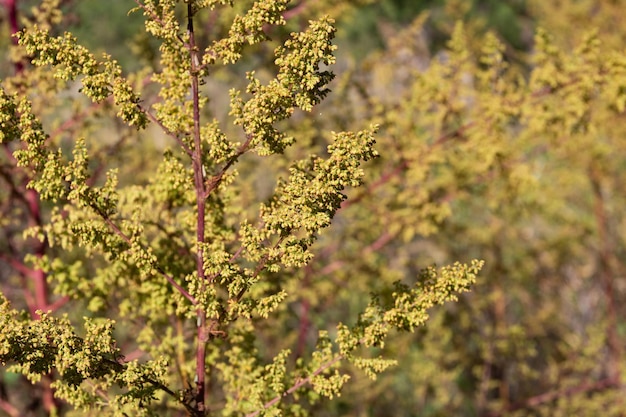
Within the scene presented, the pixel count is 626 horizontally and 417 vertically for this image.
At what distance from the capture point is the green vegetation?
2566mm

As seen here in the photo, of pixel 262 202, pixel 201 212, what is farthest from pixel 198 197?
pixel 262 202

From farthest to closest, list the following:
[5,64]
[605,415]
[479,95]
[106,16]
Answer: [106,16], [605,415], [5,64], [479,95]

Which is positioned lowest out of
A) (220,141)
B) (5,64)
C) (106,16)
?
(220,141)

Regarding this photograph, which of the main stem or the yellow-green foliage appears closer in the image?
the yellow-green foliage

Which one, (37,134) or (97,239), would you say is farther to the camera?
(97,239)

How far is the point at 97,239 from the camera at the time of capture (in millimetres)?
2742

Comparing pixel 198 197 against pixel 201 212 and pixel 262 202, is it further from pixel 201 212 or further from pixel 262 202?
pixel 262 202

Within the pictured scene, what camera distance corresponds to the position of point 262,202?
2.80m

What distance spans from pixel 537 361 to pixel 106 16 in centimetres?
2542

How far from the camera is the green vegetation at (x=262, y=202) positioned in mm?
2566

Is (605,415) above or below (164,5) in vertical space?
below

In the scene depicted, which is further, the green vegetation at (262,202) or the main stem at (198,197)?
the main stem at (198,197)

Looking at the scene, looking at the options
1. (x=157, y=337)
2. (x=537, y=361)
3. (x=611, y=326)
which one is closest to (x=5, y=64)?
(x=157, y=337)

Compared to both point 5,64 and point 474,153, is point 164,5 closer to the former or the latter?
point 474,153
